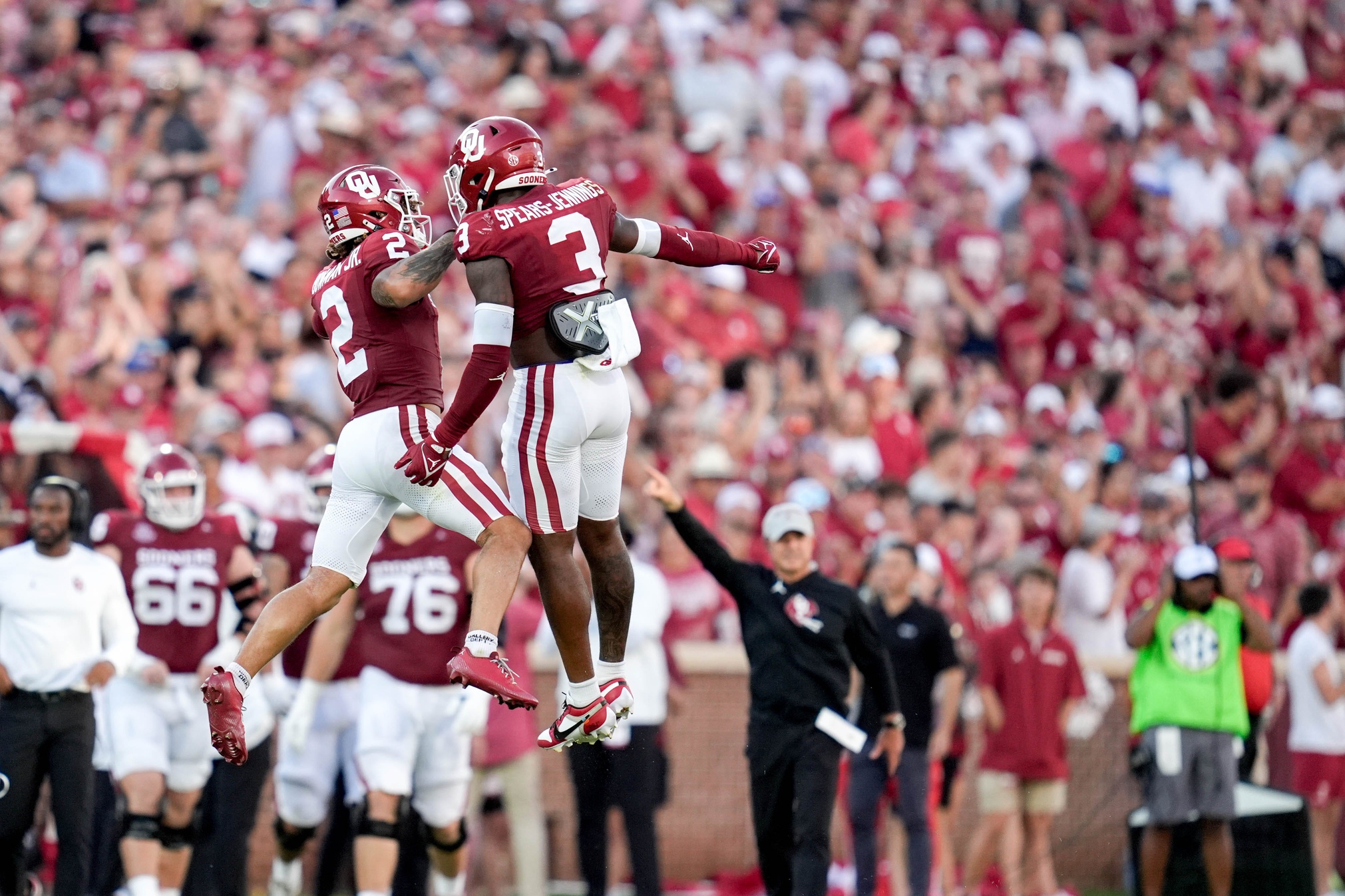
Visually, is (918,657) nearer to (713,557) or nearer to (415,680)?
(713,557)

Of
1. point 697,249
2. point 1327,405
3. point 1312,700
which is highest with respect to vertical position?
→ point 1327,405

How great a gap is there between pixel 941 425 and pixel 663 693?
4.43 m

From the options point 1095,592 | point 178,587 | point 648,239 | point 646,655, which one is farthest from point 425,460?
point 1095,592

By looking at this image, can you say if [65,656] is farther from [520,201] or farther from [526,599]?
[520,201]

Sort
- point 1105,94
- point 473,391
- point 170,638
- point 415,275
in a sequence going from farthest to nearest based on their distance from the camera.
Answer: point 1105,94, point 170,638, point 415,275, point 473,391

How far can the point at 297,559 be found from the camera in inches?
423

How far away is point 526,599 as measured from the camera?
1177 centimetres

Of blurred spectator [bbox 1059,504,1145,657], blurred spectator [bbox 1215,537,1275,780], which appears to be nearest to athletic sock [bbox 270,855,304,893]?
blurred spectator [bbox 1215,537,1275,780]

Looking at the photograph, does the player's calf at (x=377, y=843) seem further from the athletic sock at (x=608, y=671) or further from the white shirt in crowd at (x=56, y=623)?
the athletic sock at (x=608, y=671)

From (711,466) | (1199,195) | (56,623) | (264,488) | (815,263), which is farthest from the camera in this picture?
(1199,195)

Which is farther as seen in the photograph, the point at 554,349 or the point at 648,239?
the point at 648,239

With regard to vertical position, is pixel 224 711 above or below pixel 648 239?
below

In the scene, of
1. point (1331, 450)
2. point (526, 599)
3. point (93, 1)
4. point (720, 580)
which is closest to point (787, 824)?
point (720, 580)

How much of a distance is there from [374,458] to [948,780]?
573 centimetres
